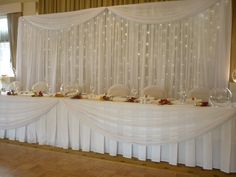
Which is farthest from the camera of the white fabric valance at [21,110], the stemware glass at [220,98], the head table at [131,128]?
the white fabric valance at [21,110]

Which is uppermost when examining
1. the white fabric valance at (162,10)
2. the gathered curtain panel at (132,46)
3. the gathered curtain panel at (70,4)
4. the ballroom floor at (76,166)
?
the gathered curtain panel at (70,4)

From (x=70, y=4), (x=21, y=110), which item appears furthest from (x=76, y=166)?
(x=70, y=4)

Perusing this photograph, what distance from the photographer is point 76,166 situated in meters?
3.31

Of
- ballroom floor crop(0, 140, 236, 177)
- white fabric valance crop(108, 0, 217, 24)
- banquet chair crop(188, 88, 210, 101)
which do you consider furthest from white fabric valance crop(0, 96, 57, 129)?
white fabric valance crop(108, 0, 217, 24)

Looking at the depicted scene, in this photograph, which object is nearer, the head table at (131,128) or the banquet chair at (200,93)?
the head table at (131,128)

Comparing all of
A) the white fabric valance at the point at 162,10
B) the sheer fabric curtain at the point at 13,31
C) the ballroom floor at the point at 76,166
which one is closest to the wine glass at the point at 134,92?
the white fabric valance at the point at 162,10

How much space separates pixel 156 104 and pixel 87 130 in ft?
3.34

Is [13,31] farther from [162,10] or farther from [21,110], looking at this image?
[162,10]

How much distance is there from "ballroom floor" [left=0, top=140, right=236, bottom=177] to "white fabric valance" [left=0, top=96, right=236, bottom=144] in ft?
1.05

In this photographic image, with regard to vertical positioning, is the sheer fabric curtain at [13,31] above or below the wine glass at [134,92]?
above

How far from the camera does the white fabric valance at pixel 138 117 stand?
3.03 m

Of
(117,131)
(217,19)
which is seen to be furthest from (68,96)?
(217,19)

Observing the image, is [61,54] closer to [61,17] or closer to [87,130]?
[61,17]

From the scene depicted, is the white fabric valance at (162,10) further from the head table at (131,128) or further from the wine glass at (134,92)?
the head table at (131,128)
